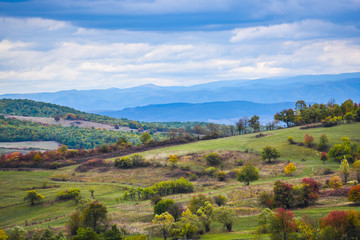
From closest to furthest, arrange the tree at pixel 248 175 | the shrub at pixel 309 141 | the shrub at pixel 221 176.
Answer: the tree at pixel 248 175 → the shrub at pixel 221 176 → the shrub at pixel 309 141

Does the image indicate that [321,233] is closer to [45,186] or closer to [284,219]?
[284,219]

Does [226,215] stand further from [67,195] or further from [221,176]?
[221,176]

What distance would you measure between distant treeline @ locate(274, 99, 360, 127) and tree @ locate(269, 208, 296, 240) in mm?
93480

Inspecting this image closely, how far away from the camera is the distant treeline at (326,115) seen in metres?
110

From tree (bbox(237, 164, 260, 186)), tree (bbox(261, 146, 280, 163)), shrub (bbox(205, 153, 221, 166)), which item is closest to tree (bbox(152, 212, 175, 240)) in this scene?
tree (bbox(237, 164, 260, 186))

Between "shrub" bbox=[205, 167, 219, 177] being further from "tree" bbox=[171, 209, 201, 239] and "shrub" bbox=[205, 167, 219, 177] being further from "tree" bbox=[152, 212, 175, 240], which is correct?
"tree" bbox=[171, 209, 201, 239]

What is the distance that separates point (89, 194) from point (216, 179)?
3247 cm

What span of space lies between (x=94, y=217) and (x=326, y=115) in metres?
112

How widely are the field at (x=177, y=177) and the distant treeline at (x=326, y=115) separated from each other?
582 cm

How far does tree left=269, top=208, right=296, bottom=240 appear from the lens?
1059 inches

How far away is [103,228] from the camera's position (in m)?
38.0

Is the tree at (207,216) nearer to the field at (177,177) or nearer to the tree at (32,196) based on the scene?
the field at (177,177)

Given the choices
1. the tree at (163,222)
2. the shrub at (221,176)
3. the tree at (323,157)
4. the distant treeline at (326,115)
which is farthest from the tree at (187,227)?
the distant treeline at (326,115)

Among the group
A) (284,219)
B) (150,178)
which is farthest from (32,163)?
(284,219)
